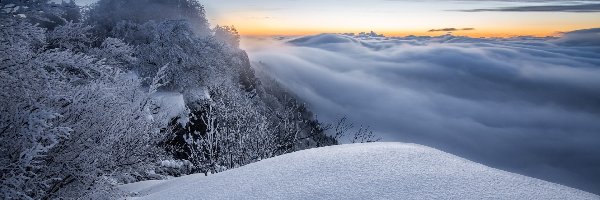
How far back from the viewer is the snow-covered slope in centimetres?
394

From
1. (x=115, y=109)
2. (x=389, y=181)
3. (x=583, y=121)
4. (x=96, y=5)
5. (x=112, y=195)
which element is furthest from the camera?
(x=583, y=121)

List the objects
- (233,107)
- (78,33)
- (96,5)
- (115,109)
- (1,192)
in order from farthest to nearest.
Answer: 1. (96,5)
2. (233,107)
3. (78,33)
4. (115,109)
5. (1,192)

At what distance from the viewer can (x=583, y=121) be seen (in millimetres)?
187500

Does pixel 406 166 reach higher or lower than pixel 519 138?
higher

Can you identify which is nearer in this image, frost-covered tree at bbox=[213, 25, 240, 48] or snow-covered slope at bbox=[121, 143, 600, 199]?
snow-covered slope at bbox=[121, 143, 600, 199]

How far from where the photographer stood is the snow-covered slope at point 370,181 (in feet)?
12.9

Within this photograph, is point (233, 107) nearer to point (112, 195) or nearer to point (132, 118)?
point (132, 118)

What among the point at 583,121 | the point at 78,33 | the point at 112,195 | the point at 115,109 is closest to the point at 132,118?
the point at 115,109

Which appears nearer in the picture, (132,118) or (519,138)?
(132,118)

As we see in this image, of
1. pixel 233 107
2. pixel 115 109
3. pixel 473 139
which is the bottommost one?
pixel 473 139

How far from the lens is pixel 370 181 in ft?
13.6

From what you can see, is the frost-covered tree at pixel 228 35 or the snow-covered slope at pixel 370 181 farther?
the frost-covered tree at pixel 228 35

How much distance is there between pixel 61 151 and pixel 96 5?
28117 mm

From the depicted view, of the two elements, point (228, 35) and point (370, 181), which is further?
point (228, 35)
